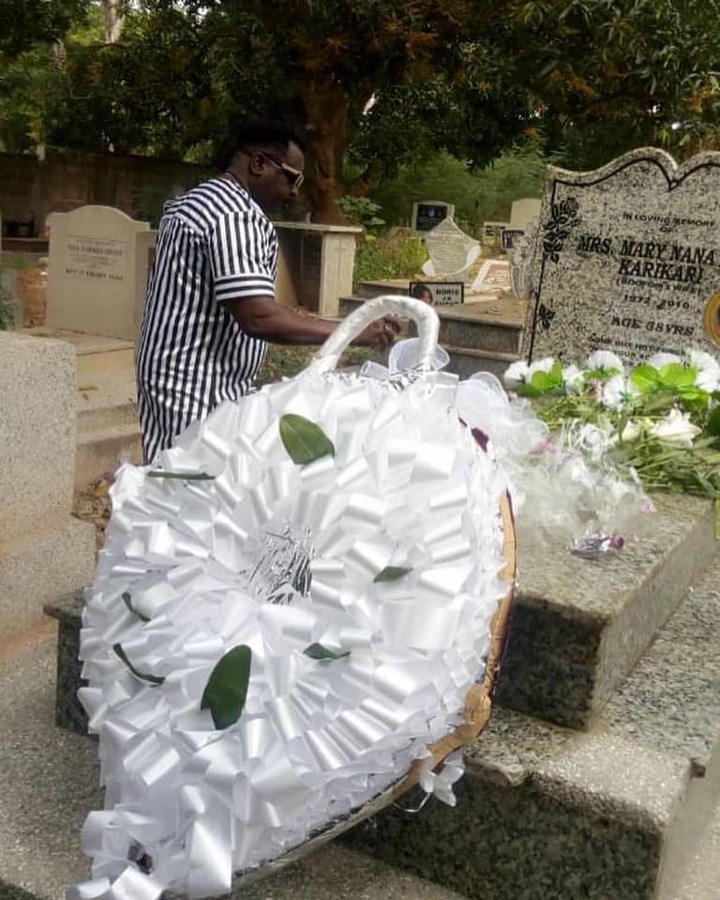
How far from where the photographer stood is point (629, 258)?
17.1 ft

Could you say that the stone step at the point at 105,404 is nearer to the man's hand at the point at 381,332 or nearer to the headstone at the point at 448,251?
the man's hand at the point at 381,332

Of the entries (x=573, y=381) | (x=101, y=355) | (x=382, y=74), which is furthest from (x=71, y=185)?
(x=573, y=381)

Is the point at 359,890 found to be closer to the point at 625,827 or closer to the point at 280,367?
the point at 625,827

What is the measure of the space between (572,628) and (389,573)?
583 millimetres

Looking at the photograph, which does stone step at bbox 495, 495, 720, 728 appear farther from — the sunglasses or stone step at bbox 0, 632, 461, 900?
the sunglasses

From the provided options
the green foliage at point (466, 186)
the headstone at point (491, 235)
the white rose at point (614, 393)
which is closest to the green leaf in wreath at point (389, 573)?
the white rose at point (614, 393)

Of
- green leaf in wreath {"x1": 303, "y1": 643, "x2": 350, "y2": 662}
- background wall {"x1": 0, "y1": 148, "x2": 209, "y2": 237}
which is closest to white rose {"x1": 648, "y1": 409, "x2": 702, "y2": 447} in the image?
green leaf in wreath {"x1": 303, "y1": 643, "x2": 350, "y2": 662}

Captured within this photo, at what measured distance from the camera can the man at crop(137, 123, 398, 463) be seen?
8.06 feet

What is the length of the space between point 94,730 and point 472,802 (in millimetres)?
717

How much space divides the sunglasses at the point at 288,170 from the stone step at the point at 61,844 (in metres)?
1.50

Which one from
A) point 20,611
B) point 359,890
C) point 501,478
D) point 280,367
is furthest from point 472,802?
point 280,367

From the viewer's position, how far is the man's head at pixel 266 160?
262 cm

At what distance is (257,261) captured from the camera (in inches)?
97.8

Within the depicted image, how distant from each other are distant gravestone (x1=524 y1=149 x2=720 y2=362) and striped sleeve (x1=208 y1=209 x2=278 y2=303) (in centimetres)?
317
